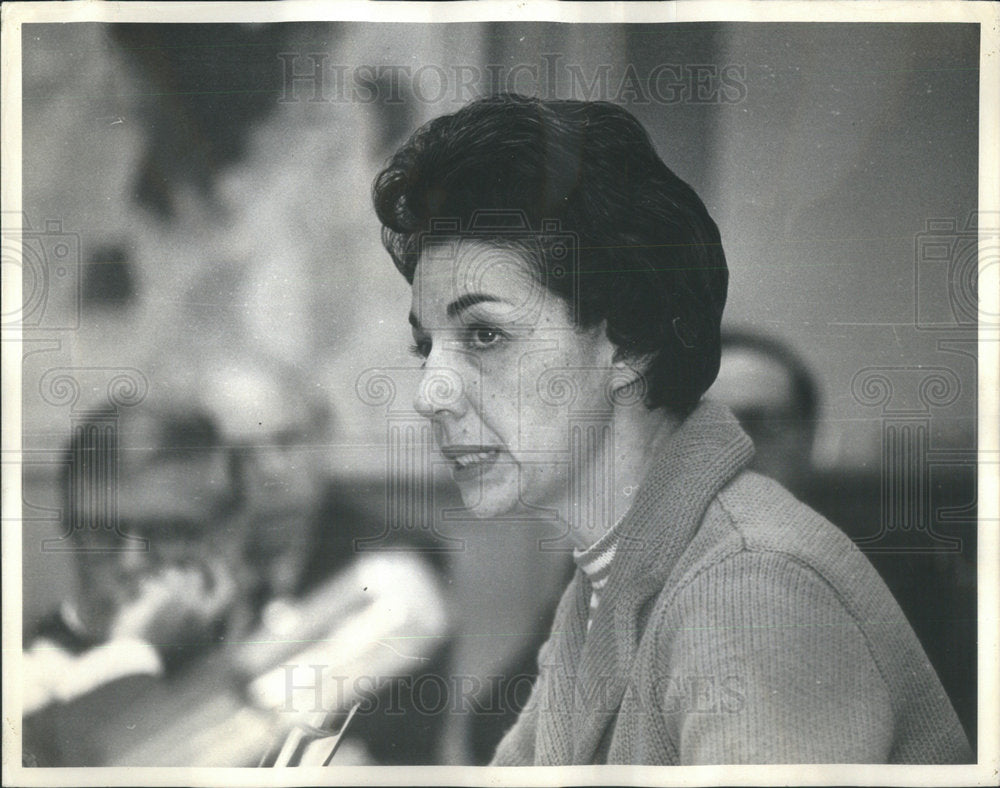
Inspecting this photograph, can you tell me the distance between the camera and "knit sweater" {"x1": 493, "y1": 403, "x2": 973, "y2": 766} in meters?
1.21

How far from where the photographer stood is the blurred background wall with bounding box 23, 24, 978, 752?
1.30 meters

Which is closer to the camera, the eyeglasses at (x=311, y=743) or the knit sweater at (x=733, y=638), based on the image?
the knit sweater at (x=733, y=638)

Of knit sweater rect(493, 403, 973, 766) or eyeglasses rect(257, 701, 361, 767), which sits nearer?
knit sweater rect(493, 403, 973, 766)

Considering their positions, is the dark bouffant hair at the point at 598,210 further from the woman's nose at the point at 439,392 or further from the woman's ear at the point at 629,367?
the woman's nose at the point at 439,392

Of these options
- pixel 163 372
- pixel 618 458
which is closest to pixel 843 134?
pixel 618 458

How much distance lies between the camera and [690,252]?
1.29 m

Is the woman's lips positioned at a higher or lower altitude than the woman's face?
lower

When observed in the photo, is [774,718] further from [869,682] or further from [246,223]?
[246,223]

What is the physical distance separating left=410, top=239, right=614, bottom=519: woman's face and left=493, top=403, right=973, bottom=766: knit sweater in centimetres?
14

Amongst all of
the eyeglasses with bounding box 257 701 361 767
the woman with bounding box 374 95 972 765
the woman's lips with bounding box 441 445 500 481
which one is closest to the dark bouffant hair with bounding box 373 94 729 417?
the woman with bounding box 374 95 972 765

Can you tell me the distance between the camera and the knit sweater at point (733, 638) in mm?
1214
